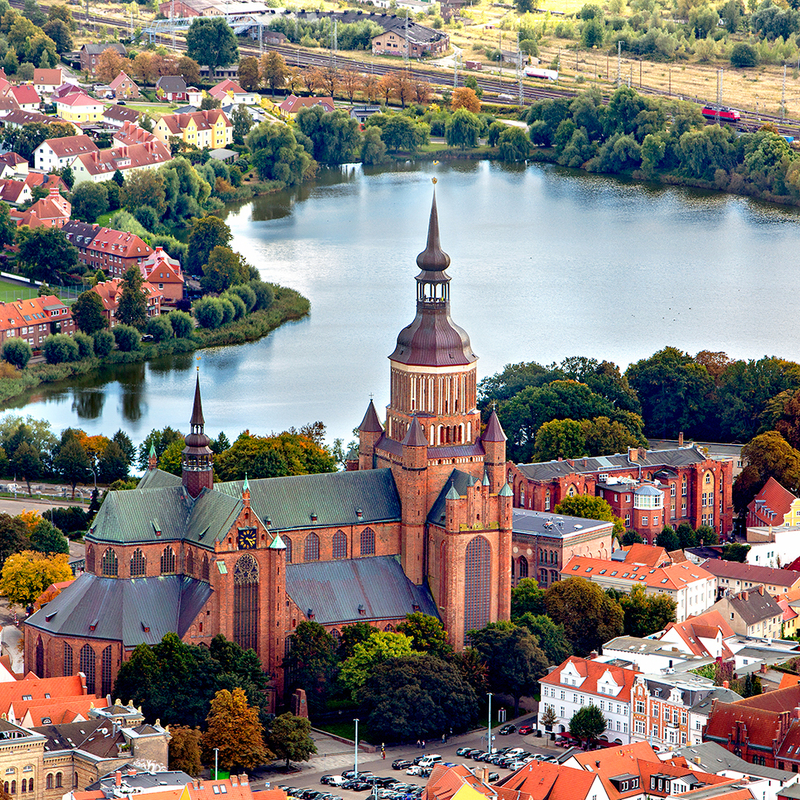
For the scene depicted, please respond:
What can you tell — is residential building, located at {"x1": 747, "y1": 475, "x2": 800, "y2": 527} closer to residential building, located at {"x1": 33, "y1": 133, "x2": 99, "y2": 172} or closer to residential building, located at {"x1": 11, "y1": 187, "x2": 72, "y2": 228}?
residential building, located at {"x1": 11, "y1": 187, "x2": 72, "y2": 228}

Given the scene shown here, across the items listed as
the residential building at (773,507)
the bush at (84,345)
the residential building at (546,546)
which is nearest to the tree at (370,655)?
the residential building at (546,546)

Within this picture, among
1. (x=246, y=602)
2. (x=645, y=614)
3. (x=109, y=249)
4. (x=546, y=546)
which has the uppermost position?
(x=109, y=249)

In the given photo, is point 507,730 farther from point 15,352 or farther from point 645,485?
point 15,352

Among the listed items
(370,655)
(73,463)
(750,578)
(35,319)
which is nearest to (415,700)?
(370,655)

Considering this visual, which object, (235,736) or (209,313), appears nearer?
(235,736)

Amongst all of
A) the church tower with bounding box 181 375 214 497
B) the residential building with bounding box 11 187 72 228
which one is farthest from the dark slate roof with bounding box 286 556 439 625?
the residential building with bounding box 11 187 72 228

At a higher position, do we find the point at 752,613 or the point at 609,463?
the point at 609,463

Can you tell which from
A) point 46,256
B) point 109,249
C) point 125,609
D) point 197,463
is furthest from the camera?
point 109,249

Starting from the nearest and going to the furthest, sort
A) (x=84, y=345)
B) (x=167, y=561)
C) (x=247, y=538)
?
(x=247, y=538), (x=167, y=561), (x=84, y=345)
